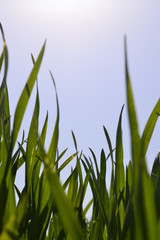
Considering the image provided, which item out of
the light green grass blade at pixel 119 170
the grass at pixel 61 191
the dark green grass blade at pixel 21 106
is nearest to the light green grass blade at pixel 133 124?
the grass at pixel 61 191

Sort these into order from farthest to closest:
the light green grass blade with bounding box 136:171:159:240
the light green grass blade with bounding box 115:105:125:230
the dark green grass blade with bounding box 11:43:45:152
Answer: the light green grass blade with bounding box 115:105:125:230 → the dark green grass blade with bounding box 11:43:45:152 → the light green grass blade with bounding box 136:171:159:240

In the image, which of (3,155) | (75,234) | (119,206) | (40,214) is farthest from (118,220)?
(75,234)

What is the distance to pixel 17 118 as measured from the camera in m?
0.47

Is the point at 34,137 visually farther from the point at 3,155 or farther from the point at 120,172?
the point at 120,172

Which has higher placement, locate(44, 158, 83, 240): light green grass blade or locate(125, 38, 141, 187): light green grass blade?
locate(125, 38, 141, 187): light green grass blade

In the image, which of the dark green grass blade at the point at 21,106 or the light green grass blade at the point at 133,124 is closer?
the light green grass blade at the point at 133,124

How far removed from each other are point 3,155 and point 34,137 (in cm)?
11

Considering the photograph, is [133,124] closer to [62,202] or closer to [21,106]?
[62,202]

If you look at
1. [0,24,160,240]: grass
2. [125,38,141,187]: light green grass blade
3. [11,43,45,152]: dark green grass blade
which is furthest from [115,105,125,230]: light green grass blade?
[125,38,141,187]: light green grass blade

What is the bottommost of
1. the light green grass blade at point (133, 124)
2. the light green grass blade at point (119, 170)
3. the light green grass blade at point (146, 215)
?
the light green grass blade at point (146, 215)

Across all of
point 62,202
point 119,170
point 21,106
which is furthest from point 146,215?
point 119,170

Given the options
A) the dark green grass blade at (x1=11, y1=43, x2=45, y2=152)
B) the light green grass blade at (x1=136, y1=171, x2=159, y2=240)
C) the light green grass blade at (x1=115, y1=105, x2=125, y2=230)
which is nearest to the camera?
the light green grass blade at (x1=136, y1=171, x2=159, y2=240)

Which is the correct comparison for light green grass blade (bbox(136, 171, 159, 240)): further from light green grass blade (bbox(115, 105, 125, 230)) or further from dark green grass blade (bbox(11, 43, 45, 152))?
light green grass blade (bbox(115, 105, 125, 230))

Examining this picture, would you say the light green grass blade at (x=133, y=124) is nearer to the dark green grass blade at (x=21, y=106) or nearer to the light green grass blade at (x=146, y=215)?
the light green grass blade at (x=146, y=215)
